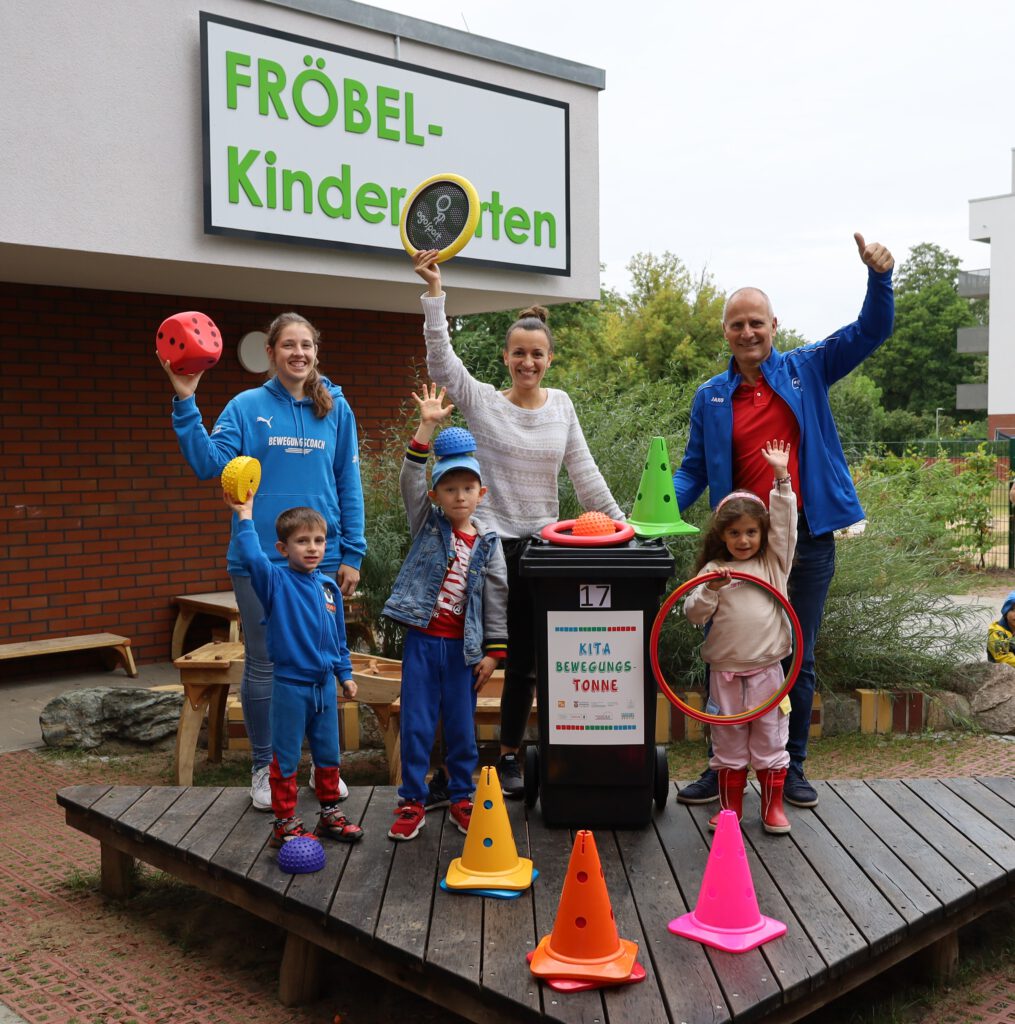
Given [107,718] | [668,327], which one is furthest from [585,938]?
[668,327]

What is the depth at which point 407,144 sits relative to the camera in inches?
328

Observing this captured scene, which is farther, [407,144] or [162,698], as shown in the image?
[407,144]

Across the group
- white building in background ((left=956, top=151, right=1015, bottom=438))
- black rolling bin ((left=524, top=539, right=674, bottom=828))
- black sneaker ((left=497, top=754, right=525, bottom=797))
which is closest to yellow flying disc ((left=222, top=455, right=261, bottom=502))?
black rolling bin ((left=524, top=539, right=674, bottom=828))

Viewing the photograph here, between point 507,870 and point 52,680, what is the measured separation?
568cm

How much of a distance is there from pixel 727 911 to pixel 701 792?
1.17 metres

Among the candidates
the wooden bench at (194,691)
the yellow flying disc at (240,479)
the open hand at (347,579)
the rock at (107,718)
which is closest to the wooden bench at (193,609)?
the rock at (107,718)

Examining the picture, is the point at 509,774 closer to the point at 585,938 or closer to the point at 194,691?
the point at 585,938

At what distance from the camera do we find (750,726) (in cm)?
390

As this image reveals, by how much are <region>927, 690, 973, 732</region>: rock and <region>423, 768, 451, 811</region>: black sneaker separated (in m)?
3.73

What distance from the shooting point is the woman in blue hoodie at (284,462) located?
13.3 feet

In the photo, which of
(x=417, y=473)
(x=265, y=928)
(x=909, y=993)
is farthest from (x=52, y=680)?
(x=909, y=993)

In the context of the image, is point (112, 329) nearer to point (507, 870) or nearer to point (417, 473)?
point (417, 473)

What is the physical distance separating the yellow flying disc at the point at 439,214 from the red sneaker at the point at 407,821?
206 cm

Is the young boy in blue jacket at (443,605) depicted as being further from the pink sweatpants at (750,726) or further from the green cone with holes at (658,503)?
the green cone with holes at (658,503)
